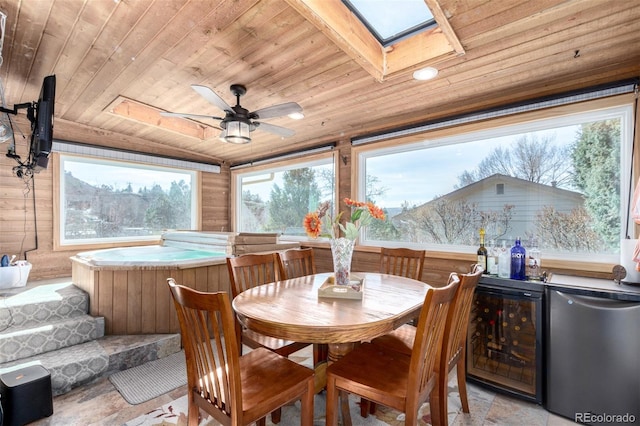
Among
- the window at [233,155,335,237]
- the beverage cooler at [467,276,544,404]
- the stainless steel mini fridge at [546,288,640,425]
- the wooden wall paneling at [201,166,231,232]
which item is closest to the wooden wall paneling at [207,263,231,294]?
the window at [233,155,335,237]

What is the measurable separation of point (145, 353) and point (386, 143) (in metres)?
3.24

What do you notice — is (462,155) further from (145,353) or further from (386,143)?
(145,353)

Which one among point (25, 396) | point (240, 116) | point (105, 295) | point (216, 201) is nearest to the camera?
point (25, 396)

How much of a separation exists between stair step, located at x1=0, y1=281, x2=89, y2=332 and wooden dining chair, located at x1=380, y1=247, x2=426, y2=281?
2.92 m

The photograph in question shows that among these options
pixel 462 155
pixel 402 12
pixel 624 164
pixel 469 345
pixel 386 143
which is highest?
pixel 402 12

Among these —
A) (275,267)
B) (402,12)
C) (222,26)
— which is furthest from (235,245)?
(402,12)

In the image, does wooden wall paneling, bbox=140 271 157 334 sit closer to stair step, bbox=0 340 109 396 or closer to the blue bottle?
stair step, bbox=0 340 109 396

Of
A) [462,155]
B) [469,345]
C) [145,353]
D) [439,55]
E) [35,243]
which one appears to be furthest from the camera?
[35,243]

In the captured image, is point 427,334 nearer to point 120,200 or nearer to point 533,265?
point 533,265

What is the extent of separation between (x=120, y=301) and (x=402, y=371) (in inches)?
105

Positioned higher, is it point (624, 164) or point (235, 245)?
point (624, 164)

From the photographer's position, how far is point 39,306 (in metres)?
2.64

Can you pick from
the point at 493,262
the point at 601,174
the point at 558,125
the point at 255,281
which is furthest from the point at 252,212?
the point at 601,174

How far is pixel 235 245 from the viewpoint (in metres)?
3.62
